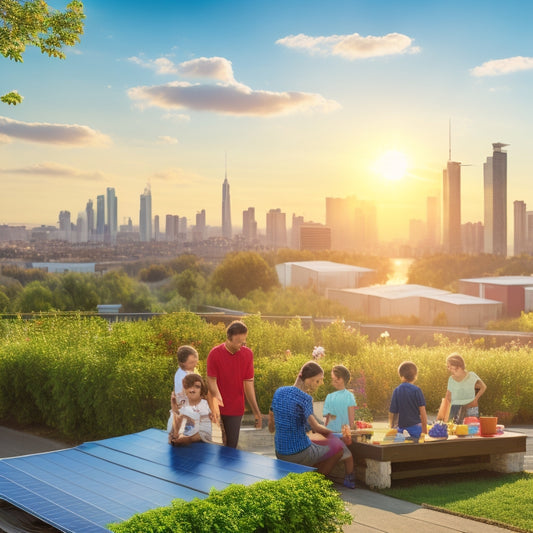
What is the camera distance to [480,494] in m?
7.45

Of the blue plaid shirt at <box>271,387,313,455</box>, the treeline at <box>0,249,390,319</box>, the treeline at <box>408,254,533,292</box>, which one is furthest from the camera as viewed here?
the treeline at <box>408,254,533,292</box>

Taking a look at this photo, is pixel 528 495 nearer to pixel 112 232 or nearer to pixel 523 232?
pixel 112 232

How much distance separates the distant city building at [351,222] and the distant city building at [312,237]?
10731 mm

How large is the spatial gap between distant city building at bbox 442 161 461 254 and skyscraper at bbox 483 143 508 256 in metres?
4.71

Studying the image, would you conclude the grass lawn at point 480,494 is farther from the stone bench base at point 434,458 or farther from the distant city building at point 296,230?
the distant city building at point 296,230

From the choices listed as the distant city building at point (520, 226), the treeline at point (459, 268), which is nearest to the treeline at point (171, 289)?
the treeline at point (459, 268)

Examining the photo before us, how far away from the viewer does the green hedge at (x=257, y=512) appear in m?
4.52

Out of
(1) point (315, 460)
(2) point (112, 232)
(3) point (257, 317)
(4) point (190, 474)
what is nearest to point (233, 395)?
(1) point (315, 460)

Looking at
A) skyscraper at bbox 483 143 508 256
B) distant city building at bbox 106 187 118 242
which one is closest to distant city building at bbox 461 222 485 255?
skyscraper at bbox 483 143 508 256

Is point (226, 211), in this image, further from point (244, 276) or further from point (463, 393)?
point (463, 393)

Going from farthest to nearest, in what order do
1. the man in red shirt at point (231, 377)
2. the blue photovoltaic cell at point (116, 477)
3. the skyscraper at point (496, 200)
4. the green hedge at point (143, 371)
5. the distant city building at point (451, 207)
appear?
the distant city building at point (451, 207) < the skyscraper at point (496, 200) < the green hedge at point (143, 371) < the man in red shirt at point (231, 377) < the blue photovoltaic cell at point (116, 477)

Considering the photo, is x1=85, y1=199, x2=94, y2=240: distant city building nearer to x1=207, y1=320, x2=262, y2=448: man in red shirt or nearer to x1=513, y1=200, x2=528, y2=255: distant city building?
x1=513, y1=200, x2=528, y2=255: distant city building

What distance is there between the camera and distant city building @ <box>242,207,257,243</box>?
141 metres

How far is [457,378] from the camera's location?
9273mm
